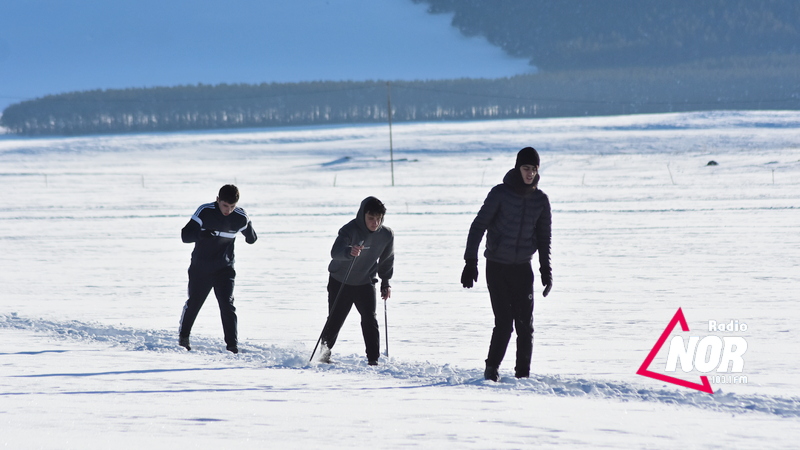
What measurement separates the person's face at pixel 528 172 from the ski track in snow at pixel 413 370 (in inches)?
49.7

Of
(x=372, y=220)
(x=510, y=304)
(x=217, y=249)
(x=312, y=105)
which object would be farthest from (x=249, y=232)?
(x=312, y=105)

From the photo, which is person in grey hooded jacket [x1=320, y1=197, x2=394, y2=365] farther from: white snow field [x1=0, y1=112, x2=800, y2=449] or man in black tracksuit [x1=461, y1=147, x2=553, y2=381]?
man in black tracksuit [x1=461, y1=147, x2=553, y2=381]

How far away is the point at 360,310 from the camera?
5.45 meters

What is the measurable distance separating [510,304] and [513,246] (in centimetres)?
38

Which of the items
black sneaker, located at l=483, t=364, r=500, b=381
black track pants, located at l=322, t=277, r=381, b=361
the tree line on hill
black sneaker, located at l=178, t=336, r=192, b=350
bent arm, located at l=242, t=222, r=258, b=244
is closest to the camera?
black sneaker, located at l=483, t=364, r=500, b=381

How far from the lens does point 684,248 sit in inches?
487

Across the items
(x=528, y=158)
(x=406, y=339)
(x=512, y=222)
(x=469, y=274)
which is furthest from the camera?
(x=406, y=339)

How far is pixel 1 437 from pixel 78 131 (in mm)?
139958

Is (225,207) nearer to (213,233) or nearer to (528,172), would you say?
(213,233)

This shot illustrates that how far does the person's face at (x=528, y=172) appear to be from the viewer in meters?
4.66

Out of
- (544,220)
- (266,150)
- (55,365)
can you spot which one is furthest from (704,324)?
(266,150)

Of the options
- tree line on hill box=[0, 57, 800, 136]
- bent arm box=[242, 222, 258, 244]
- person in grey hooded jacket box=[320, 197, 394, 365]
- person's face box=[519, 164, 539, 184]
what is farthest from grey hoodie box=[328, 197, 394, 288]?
tree line on hill box=[0, 57, 800, 136]

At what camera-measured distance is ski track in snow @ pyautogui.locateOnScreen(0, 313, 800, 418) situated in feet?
14.5

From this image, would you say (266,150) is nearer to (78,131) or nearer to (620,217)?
(620,217)
